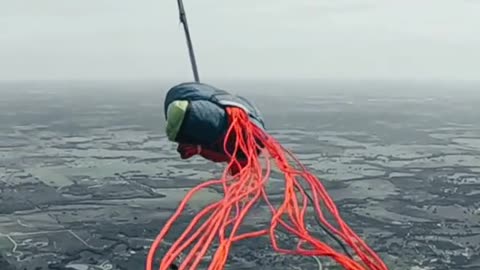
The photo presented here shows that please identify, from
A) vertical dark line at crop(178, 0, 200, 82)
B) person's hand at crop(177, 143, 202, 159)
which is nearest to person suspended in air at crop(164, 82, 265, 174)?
person's hand at crop(177, 143, 202, 159)

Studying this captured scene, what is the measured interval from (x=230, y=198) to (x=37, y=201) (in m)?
22.4

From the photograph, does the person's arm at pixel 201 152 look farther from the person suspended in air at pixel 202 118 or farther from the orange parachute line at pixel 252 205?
the orange parachute line at pixel 252 205

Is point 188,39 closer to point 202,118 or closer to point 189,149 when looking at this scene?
point 202,118

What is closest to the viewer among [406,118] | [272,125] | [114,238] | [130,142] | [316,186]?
[316,186]

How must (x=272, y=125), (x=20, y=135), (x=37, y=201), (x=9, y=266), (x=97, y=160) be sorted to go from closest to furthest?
1. (x=9, y=266)
2. (x=37, y=201)
3. (x=97, y=160)
4. (x=20, y=135)
5. (x=272, y=125)

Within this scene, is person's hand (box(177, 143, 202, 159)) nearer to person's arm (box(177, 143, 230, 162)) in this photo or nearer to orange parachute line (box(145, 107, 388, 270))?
person's arm (box(177, 143, 230, 162))

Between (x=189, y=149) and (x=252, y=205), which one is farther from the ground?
(x=189, y=149)

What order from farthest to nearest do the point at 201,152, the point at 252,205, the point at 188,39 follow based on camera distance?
the point at 188,39 → the point at 201,152 → the point at 252,205

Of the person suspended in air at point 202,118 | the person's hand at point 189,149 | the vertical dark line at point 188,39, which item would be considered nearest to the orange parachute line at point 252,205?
the person suspended in air at point 202,118

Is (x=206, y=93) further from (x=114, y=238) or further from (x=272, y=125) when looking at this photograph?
(x=272, y=125)

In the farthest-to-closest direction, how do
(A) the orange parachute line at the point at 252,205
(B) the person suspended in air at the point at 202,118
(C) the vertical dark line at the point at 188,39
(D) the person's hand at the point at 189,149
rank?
(C) the vertical dark line at the point at 188,39
(D) the person's hand at the point at 189,149
(B) the person suspended in air at the point at 202,118
(A) the orange parachute line at the point at 252,205

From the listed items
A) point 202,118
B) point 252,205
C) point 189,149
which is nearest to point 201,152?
point 189,149

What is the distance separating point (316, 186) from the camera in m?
4.64

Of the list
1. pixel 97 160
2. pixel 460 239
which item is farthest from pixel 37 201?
pixel 460 239
